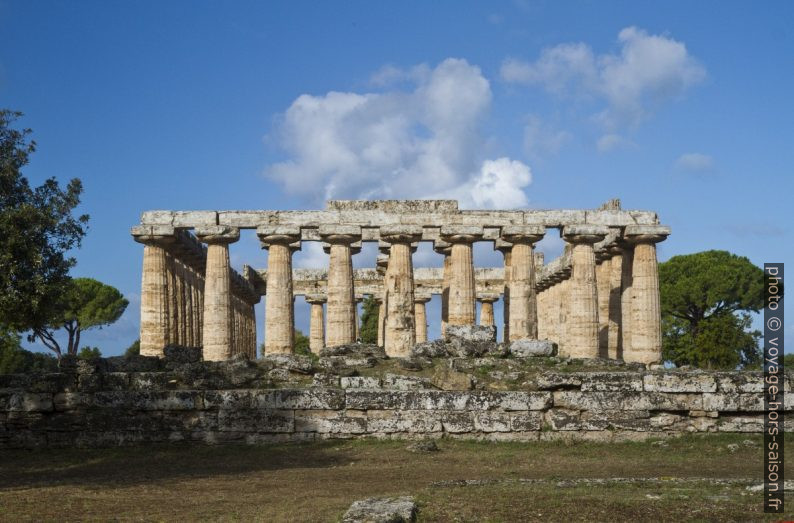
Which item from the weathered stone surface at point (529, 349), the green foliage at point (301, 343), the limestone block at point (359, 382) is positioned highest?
the weathered stone surface at point (529, 349)

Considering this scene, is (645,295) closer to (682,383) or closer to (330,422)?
(682,383)

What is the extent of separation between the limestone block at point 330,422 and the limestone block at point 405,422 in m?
0.24

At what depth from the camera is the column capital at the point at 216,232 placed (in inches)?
1658

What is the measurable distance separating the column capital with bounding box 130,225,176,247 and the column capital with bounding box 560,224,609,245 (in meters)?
17.7

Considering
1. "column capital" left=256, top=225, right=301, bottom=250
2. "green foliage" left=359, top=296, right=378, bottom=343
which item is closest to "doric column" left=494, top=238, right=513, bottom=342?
"column capital" left=256, top=225, right=301, bottom=250

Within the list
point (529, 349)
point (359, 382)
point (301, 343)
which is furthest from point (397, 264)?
point (301, 343)

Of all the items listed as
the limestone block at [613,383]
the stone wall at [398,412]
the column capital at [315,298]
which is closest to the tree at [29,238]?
the stone wall at [398,412]

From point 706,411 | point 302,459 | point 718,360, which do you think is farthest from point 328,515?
point 718,360

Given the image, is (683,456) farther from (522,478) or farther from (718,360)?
(718,360)

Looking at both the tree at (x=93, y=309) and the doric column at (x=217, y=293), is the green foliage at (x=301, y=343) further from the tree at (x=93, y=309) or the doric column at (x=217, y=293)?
the doric column at (x=217, y=293)

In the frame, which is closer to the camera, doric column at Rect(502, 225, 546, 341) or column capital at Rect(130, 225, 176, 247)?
column capital at Rect(130, 225, 176, 247)

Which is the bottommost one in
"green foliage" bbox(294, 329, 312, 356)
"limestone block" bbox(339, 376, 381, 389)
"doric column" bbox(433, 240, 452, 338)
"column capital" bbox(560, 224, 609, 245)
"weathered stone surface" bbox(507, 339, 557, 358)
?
"green foliage" bbox(294, 329, 312, 356)

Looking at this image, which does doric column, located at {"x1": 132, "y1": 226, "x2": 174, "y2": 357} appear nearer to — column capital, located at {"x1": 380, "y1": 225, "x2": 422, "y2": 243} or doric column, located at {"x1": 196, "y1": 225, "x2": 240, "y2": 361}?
doric column, located at {"x1": 196, "y1": 225, "x2": 240, "y2": 361}

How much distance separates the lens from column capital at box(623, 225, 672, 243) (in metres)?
42.9
